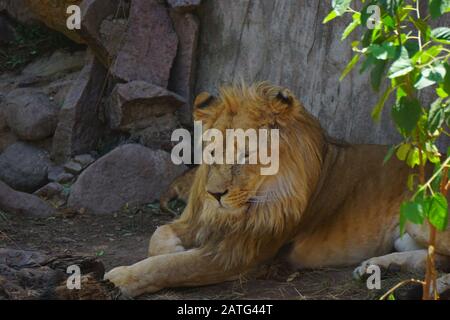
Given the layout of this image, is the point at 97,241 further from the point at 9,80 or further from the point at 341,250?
the point at 9,80

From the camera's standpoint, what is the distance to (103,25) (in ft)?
26.2

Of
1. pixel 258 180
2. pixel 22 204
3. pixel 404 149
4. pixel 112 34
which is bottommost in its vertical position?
pixel 22 204

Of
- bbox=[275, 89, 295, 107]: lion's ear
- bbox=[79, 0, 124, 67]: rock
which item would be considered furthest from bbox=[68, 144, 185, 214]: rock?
bbox=[275, 89, 295, 107]: lion's ear

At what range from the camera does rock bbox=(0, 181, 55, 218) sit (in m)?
7.33

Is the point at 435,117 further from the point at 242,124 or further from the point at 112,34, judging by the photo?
the point at 112,34

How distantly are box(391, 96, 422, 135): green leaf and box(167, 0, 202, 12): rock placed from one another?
13.5 feet

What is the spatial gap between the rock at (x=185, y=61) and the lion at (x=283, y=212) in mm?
2225

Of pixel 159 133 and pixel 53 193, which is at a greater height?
pixel 159 133

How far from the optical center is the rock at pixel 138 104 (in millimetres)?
7754

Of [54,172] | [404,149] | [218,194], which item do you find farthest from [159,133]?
[404,149]

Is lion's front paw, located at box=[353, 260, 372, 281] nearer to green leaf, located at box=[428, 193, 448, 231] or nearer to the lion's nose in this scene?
the lion's nose

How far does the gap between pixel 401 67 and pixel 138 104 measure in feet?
15.0

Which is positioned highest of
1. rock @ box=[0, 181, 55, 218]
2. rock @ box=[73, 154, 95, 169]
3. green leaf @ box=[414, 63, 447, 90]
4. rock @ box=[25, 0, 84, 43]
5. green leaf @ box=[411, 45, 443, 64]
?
rock @ box=[25, 0, 84, 43]

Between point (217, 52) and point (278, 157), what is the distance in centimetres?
255
